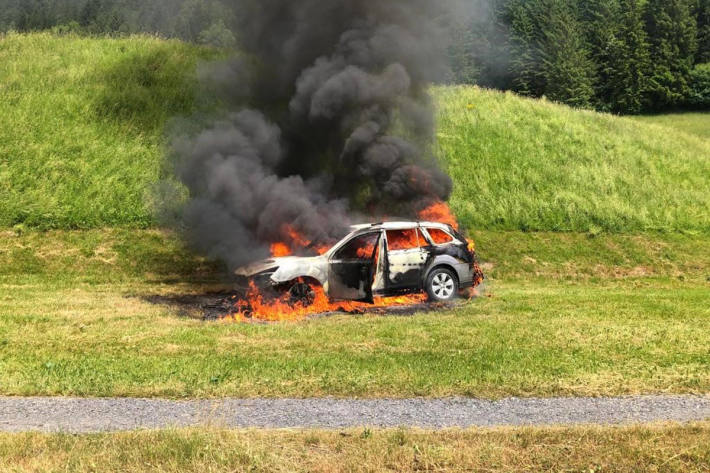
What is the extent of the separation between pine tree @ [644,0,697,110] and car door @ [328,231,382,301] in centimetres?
5566

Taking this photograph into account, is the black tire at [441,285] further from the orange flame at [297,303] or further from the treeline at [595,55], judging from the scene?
the treeline at [595,55]

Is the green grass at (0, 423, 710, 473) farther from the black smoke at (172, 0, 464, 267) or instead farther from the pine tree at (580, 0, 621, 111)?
the pine tree at (580, 0, 621, 111)

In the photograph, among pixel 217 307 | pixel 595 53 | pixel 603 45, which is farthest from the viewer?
pixel 595 53

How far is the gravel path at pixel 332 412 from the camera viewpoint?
22.0ft

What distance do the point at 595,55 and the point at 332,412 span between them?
62669mm

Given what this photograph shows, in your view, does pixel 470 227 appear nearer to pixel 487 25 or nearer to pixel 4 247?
pixel 4 247

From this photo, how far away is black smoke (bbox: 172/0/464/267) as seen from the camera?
14.9 metres

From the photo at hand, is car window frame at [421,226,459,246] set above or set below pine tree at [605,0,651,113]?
below

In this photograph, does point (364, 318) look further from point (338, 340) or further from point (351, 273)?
point (338, 340)

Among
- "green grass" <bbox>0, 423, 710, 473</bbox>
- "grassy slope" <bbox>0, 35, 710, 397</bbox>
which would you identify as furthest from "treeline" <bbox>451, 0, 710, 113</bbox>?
"green grass" <bbox>0, 423, 710, 473</bbox>

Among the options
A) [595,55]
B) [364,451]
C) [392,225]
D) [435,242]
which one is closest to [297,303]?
[392,225]

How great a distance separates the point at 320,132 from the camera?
16484 millimetres

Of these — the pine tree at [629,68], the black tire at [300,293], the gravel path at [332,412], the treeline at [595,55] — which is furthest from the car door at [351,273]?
the pine tree at [629,68]

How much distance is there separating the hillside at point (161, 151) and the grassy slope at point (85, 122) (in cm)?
6
